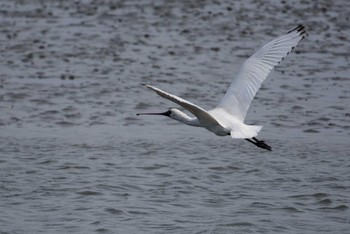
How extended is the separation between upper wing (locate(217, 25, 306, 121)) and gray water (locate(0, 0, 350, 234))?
1049mm

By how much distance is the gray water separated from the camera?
1033 cm

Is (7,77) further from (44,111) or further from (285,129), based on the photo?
(285,129)

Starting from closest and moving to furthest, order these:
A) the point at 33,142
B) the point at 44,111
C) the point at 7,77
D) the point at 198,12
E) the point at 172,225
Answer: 1. the point at 172,225
2. the point at 33,142
3. the point at 44,111
4. the point at 7,77
5. the point at 198,12

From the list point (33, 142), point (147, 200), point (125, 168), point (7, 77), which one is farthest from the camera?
point (7, 77)

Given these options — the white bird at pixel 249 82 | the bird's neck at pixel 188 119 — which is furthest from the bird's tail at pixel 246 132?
the bird's neck at pixel 188 119

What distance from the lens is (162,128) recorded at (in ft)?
44.2

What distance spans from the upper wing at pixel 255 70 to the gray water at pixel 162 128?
1.05 m

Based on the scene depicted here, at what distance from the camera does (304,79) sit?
15.6m

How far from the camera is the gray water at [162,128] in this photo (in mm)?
10328

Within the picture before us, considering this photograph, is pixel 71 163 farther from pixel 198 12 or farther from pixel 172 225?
pixel 198 12

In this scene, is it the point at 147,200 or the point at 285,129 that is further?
the point at 285,129

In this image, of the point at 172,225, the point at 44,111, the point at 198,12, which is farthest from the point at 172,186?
the point at 198,12

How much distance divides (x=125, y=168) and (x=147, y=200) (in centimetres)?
124

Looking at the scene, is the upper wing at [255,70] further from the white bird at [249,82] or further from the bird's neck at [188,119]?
the bird's neck at [188,119]
